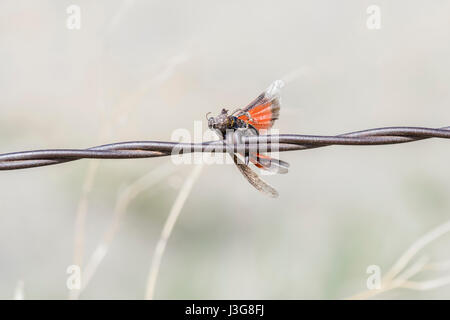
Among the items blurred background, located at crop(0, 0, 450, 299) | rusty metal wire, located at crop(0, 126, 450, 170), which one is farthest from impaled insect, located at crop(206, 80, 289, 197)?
blurred background, located at crop(0, 0, 450, 299)

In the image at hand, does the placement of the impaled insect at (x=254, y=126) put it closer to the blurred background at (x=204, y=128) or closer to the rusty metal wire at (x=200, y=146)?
the rusty metal wire at (x=200, y=146)

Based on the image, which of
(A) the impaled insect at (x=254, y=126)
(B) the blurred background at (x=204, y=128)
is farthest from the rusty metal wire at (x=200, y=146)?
(B) the blurred background at (x=204, y=128)

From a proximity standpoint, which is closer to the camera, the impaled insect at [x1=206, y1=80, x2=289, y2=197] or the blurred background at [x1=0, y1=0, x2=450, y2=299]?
the impaled insect at [x1=206, y1=80, x2=289, y2=197]

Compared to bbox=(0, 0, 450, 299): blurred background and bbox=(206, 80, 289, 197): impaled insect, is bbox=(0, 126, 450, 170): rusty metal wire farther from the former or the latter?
bbox=(0, 0, 450, 299): blurred background

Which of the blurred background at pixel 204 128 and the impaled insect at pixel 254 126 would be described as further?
the blurred background at pixel 204 128

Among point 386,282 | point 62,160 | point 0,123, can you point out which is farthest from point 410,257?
point 0,123

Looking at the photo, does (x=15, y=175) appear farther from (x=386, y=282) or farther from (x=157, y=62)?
(x=386, y=282)
